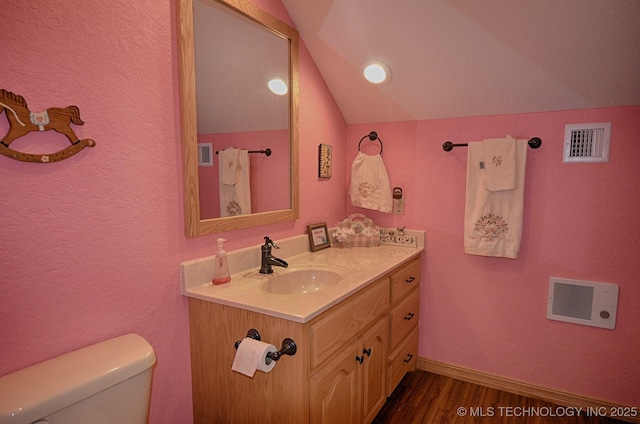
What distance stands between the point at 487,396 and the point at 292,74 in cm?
212

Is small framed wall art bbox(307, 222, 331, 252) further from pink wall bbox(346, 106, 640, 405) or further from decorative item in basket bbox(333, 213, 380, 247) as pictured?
pink wall bbox(346, 106, 640, 405)

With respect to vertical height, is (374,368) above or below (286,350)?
below

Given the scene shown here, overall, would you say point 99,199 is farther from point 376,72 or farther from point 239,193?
point 376,72

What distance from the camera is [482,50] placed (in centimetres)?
174

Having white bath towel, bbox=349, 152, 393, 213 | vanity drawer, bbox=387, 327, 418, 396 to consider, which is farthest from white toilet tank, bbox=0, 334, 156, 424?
white bath towel, bbox=349, 152, 393, 213

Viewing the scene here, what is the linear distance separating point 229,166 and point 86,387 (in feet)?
3.12

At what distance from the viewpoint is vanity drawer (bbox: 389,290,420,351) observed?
1.90 metres

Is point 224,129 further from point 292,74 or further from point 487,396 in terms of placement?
point 487,396

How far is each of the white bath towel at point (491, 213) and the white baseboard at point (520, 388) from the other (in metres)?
0.77

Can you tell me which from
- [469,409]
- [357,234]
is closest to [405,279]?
[357,234]

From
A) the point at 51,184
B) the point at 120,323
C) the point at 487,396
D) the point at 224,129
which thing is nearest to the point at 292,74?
the point at 224,129

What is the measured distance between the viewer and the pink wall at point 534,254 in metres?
1.82

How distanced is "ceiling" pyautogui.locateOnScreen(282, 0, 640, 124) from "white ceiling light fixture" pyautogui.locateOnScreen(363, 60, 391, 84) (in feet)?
0.11

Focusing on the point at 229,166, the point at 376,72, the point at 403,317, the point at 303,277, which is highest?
the point at 376,72
